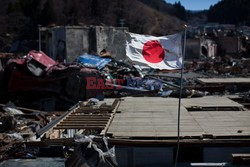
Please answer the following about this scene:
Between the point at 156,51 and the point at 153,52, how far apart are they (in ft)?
0.69

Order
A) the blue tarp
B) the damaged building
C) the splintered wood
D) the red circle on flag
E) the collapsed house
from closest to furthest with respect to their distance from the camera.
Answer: the collapsed house
the splintered wood
the red circle on flag
the blue tarp
the damaged building

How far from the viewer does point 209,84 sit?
20250 mm

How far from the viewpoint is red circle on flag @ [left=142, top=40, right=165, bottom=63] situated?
12.7 meters

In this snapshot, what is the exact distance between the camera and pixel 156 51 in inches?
514

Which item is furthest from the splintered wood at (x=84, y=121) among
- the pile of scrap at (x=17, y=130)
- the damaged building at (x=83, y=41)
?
the damaged building at (x=83, y=41)

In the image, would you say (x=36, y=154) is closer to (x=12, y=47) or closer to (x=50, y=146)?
(x=50, y=146)

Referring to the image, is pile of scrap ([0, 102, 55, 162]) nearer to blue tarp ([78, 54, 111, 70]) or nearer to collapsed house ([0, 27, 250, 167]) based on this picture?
collapsed house ([0, 27, 250, 167])

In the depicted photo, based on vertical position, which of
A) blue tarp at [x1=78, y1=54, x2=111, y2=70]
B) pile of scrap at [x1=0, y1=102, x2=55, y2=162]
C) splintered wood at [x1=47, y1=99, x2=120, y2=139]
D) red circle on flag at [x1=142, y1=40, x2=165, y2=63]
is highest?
red circle on flag at [x1=142, y1=40, x2=165, y2=63]

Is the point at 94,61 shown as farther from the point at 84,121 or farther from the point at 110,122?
the point at 110,122

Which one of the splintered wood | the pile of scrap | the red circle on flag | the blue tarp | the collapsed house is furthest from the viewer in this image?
the blue tarp

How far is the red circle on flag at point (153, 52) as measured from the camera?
41.6ft

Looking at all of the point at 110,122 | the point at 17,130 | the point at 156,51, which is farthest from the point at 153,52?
the point at 17,130

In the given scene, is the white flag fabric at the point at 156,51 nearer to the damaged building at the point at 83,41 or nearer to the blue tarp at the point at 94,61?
the blue tarp at the point at 94,61

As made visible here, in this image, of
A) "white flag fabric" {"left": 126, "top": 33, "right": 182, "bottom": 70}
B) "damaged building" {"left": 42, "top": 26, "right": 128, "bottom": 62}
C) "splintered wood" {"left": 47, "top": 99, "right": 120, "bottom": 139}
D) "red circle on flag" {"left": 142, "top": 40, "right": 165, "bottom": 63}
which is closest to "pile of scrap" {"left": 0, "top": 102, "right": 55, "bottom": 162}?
"splintered wood" {"left": 47, "top": 99, "right": 120, "bottom": 139}
